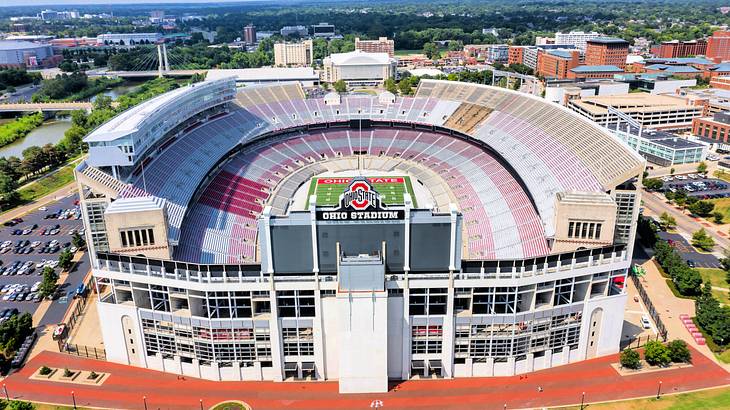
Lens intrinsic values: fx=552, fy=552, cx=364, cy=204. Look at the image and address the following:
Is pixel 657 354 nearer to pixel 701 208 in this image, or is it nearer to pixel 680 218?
pixel 680 218

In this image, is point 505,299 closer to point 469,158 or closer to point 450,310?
point 450,310

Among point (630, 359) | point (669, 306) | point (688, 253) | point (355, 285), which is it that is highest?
point (355, 285)

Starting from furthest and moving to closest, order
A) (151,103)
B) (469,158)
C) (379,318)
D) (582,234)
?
(469,158) → (151,103) → (582,234) → (379,318)

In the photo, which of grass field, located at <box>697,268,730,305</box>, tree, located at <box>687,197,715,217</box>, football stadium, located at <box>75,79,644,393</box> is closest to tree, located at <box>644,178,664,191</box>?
tree, located at <box>687,197,715,217</box>

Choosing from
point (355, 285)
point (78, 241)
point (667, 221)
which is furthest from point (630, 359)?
point (78, 241)

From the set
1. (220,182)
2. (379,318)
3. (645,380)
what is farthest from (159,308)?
(645,380)
